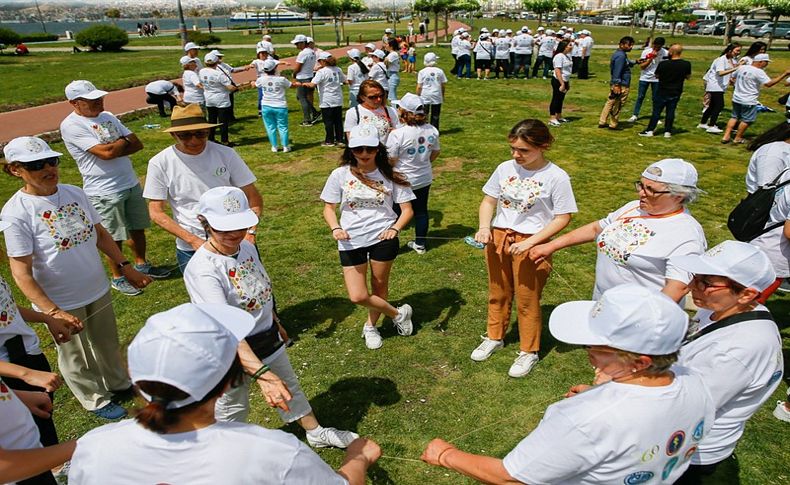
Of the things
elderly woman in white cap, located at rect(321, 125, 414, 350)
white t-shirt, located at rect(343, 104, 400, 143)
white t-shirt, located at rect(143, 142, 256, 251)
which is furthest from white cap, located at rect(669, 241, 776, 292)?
white t-shirt, located at rect(343, 104, 400, 143)

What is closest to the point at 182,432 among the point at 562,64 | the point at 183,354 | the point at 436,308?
the point at 183,354

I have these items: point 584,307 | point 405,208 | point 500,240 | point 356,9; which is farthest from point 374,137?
point 356,9

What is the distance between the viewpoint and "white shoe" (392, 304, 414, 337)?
16.2 feet

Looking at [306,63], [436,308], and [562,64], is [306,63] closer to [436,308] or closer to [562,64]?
[562,64]

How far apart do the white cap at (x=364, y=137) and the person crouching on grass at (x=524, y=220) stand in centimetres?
105

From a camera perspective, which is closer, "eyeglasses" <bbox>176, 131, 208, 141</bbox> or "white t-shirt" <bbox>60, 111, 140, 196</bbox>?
"eyeglasses" <bbox>176, 131, 208, 141</bbox>

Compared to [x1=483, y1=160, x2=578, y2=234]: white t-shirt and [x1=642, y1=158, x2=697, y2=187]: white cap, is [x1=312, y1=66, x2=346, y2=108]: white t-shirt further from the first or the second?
[x1=642, y1=158, x2=697, y2=187]: white cap

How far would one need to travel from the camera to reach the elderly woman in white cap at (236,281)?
2.85m

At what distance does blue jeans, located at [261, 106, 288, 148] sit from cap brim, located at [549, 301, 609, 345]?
369 inches

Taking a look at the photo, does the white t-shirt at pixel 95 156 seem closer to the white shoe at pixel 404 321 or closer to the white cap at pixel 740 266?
the white shoe at pixel 404 321

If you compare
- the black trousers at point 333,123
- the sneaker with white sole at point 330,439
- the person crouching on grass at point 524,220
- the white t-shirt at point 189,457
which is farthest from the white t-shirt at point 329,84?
the white t-shirt at point 189,457

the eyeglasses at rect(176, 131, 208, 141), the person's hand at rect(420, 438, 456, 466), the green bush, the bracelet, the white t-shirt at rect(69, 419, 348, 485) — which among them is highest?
the green bush

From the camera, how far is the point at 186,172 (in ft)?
13.6

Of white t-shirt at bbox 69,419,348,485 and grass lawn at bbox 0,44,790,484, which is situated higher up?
white t-shirt at bbox 69,419,348,485
